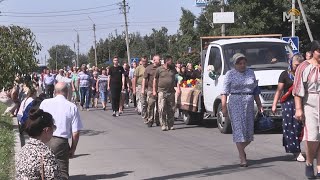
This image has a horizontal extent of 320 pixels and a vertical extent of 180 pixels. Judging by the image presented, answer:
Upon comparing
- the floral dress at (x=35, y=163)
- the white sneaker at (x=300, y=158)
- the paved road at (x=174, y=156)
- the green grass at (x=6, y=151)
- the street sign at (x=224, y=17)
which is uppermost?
the street sign at (x=224, y=17)

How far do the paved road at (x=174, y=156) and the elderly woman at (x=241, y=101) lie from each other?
1.52 feet

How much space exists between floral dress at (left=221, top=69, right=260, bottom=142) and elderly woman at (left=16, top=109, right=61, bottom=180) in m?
5.18

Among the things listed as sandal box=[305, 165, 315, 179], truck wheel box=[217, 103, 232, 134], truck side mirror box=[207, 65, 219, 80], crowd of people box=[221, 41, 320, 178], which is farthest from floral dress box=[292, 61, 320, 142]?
truck side mirror box=[207, 65, 219, 80]

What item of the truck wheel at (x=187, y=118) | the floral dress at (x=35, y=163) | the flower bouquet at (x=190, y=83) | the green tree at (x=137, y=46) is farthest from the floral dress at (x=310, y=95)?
the green tree at (x=137, y=46)

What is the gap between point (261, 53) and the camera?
1416cm

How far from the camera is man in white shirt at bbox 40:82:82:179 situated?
277 inches

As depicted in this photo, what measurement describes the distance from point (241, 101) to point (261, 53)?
4.96 metres

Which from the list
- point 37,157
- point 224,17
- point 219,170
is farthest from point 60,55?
point 37,157

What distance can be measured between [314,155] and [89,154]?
4791 mm

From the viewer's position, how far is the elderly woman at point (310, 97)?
7.83 m

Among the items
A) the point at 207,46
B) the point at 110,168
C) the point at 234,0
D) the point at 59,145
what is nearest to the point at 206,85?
the point at 207,46

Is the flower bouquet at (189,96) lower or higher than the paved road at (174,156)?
higher

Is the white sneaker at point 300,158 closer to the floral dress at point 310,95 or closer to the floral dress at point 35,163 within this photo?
the floral dress at point 310,95

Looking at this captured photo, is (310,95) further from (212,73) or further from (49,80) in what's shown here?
(49,80)
